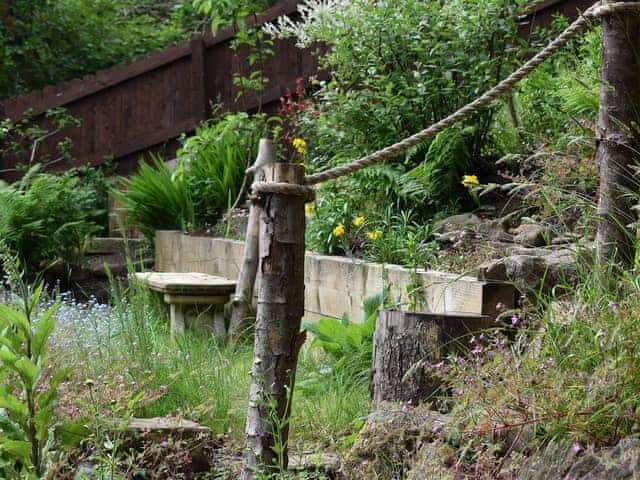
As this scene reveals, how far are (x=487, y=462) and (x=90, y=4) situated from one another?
1203cm

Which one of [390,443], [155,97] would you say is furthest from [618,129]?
[155,97]

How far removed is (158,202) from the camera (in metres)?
8.71

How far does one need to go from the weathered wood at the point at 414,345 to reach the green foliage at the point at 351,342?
29.0 inches

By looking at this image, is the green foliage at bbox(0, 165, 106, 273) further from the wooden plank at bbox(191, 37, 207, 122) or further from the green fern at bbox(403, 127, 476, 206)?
the green fern at bbox(403, 127, 476, 206)

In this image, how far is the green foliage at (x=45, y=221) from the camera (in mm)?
8578

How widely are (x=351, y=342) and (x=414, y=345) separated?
0.97 meters

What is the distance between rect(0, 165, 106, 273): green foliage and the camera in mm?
8578

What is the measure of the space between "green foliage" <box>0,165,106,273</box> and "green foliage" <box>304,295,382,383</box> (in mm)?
4287

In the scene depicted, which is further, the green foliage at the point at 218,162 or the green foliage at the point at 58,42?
Answer: the green foliage at the point at 58,42

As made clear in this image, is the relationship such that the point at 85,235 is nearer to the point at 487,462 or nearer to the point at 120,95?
the point at 120,95

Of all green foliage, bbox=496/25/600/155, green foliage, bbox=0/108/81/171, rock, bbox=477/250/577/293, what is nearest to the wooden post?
green foliage, bbox=496/25/600/155

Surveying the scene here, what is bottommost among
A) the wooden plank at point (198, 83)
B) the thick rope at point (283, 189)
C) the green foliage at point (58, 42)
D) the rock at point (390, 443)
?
the rock at point (390, 443)

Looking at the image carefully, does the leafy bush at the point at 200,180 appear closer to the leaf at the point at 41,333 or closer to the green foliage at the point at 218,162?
the green foliage at the point at 218,162

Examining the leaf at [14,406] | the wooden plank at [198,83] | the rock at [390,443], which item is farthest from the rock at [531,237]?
the wooden plank at [198,83]
